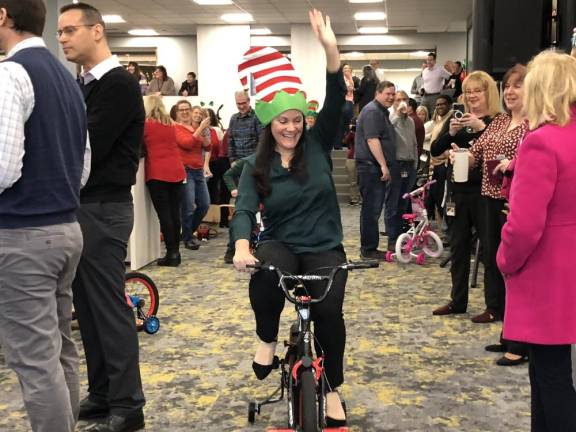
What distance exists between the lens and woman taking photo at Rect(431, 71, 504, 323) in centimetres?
445

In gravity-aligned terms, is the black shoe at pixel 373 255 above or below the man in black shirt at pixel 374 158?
below

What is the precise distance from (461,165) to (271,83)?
1966 mm

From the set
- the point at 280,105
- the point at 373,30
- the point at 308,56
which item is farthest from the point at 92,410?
the point at 373,30

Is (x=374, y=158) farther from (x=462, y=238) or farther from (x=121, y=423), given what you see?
(x=121, y=423)

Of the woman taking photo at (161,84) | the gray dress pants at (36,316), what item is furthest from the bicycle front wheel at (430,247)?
the woman taking photo at (161,84)

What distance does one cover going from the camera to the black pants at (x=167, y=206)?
661 centimetres

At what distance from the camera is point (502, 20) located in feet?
17.2

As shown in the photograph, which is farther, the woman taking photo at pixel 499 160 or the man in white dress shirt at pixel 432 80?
the man in white dress shirt at pixel 432 80

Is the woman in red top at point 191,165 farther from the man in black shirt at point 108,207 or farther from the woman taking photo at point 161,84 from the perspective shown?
the woman taking photo at point 161,84

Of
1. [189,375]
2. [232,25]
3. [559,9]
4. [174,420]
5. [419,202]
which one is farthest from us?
[232,25]

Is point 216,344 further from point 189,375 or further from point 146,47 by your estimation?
point 146,47

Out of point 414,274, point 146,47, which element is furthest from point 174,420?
point 146,47

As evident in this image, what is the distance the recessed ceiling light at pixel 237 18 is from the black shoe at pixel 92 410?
1406 centimetres

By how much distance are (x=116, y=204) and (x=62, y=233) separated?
2.05 feet
